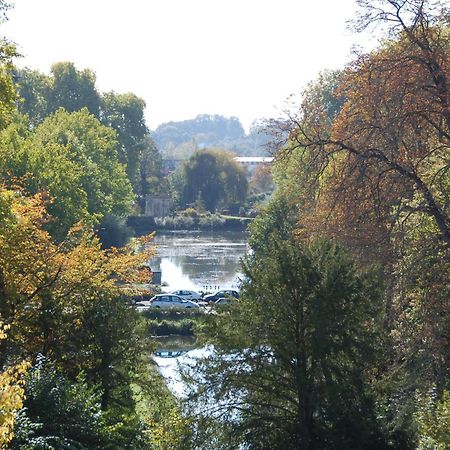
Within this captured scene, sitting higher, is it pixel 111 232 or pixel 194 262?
pixel 111 232

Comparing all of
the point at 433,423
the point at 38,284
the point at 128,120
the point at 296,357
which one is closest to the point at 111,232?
the point at 128,120

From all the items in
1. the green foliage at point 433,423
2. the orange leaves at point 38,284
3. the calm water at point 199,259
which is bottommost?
the calm water at point 199,259

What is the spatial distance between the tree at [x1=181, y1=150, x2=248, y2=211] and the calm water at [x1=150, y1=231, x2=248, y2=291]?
11937mm

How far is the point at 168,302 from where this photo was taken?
38500 millimetres

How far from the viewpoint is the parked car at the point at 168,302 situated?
37906mm

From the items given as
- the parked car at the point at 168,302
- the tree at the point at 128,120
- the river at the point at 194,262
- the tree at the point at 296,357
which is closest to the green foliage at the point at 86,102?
the tree at the point at 128,120

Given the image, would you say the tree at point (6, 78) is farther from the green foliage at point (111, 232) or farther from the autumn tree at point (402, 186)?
the green foliage at point (111, 232)

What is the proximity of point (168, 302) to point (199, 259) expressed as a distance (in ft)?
79.1

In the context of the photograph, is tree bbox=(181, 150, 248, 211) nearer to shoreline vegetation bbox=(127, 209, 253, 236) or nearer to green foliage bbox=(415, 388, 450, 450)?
shoreline vegetation bbox=(127, 209, 253, 236)

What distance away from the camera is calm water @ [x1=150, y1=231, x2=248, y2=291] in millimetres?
50656

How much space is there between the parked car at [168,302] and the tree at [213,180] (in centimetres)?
5776

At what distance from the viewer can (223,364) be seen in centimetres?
1412

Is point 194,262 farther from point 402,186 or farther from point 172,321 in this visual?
point 402,186

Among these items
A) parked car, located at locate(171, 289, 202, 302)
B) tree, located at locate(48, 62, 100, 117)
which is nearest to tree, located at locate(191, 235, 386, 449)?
parked car, located at locate(171, 289, 202, 302)
